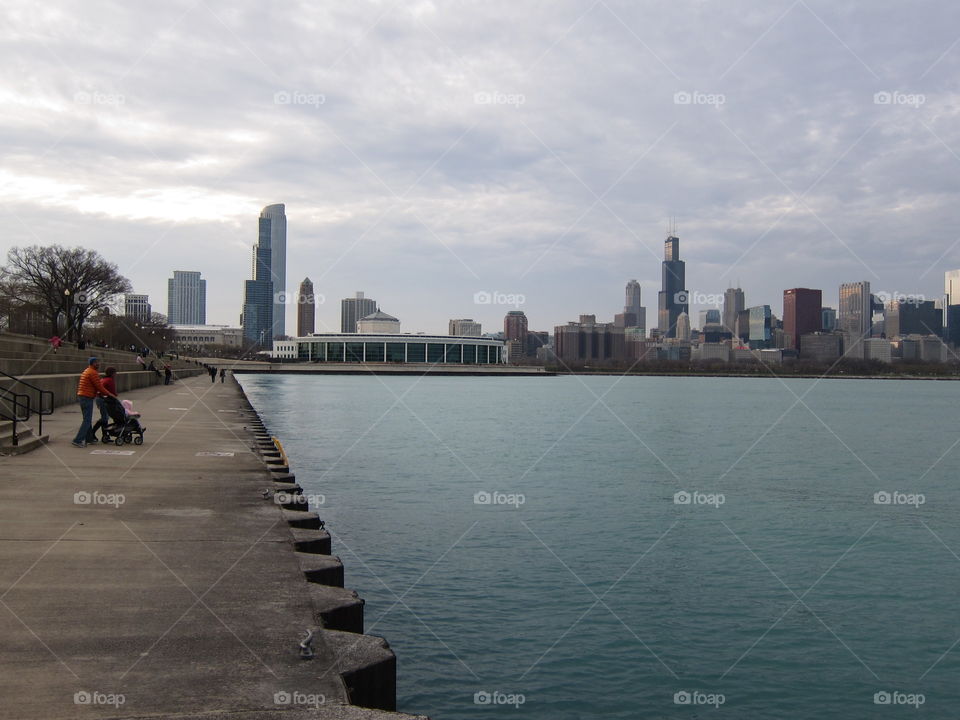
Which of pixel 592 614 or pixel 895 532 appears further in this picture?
pixel 895 532

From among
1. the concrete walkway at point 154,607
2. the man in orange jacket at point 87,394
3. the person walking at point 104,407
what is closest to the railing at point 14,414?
the man in orange jacket at point 87,394

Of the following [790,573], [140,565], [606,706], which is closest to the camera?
[140,565]

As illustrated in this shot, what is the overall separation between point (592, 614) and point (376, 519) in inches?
329

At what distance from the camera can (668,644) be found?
41.4ft

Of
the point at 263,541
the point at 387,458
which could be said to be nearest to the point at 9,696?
the point at 263,541

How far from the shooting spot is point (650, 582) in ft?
52.3

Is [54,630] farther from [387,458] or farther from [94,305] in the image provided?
[94,305]

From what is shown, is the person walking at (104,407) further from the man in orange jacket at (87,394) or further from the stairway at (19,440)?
the stairway at (19,440)

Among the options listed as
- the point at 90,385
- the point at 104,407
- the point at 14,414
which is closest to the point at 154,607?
the point at 14,414

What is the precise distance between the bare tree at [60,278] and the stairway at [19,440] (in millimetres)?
71172

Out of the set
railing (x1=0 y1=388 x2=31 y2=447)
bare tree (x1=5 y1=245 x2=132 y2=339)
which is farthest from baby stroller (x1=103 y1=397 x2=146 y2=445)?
bare tree (x1=5 y1=245 x2=132 y2=339)

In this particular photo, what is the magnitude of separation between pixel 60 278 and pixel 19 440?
78.0 meters

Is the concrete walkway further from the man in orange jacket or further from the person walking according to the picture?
the person walking

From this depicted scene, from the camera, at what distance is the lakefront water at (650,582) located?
11008 millimetres
